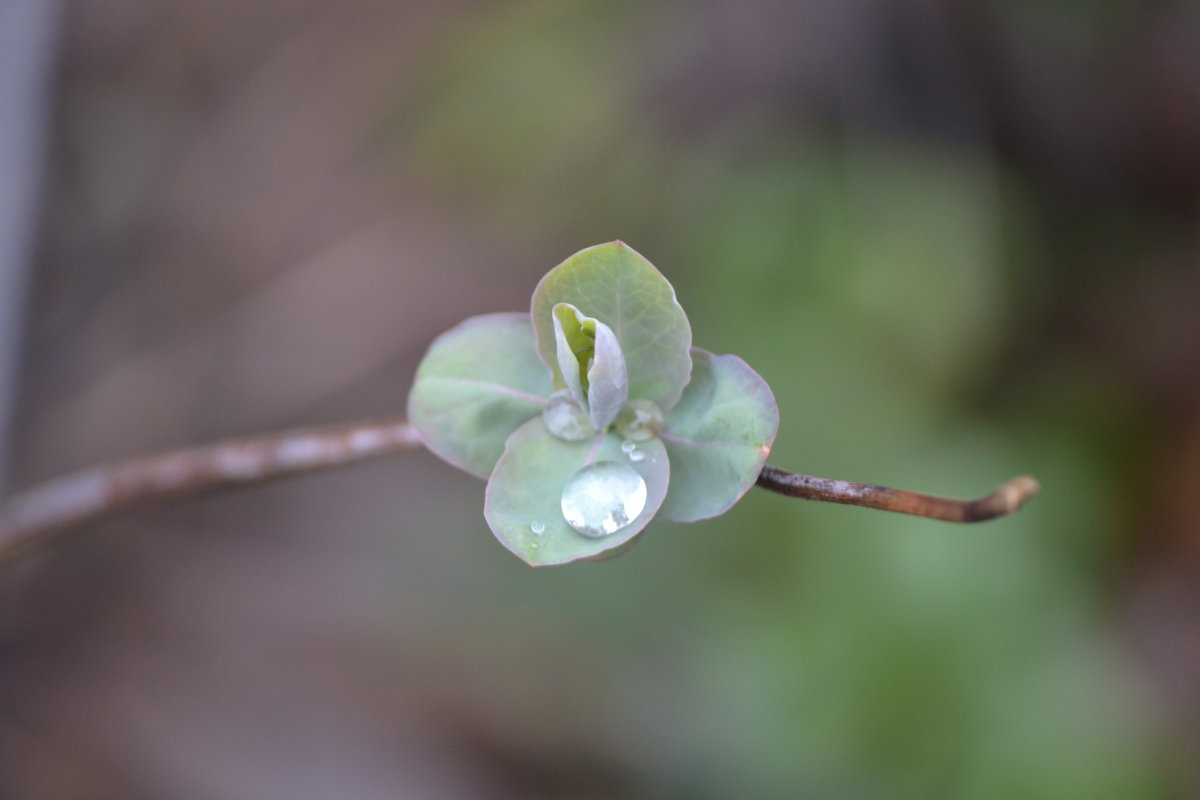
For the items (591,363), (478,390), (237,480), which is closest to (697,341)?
(237,480)

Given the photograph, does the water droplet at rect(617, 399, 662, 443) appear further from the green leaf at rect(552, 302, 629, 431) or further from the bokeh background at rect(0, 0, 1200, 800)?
the bokeh background at rect(0, 0, 1200, 800)

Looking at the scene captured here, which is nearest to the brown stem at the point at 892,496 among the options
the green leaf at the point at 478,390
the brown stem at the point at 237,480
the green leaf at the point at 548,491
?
the brown stem at the point at 237,480

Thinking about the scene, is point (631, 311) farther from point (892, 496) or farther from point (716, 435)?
point (892, 496)

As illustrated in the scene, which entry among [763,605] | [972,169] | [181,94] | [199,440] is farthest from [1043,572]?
[181,94]

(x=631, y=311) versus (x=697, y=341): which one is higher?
(x=697, y=341)

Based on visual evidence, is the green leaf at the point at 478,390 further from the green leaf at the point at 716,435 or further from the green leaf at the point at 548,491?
the green leaf at the point at 716,435

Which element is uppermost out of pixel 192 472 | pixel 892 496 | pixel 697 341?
pixel 697 341
